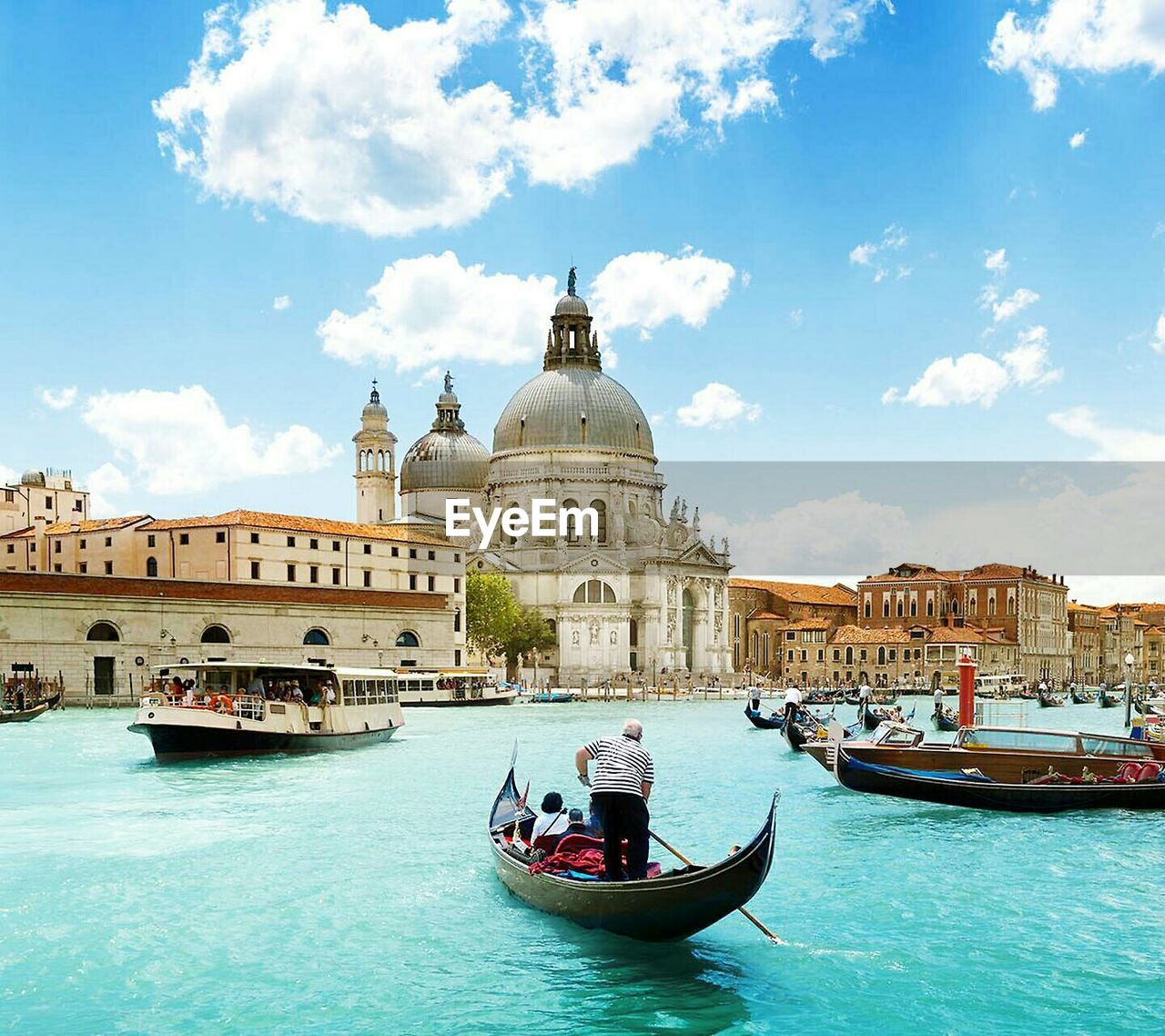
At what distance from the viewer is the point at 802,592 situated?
328ft

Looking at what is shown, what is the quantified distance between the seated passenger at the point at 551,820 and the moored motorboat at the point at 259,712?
14.0 m

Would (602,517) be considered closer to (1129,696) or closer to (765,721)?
(1129,696)

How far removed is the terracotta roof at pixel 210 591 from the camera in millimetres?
42344

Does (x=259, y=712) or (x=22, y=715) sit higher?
(x=259, y=712)

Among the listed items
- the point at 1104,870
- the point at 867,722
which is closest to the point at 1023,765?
the point at 1104,870

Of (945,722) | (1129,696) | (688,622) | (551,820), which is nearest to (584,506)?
(688,622)

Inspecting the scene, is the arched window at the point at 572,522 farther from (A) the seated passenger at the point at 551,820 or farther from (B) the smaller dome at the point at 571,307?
(A) the seated passenger at the point at 551,820

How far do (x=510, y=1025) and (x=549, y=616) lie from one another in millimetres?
65974

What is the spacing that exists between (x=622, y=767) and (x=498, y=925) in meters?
2.27

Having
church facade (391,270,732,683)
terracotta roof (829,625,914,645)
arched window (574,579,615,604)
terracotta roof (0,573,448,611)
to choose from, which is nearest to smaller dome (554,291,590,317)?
church facade (391,270,732,683)

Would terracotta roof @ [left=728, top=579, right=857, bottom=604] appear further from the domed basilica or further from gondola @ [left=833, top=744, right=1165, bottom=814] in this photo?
gondola @ [left=833, top=744, right=1165, bottom=814]

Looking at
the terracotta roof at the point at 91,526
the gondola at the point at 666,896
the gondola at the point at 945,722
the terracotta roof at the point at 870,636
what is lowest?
the gondola at the point at 945,722

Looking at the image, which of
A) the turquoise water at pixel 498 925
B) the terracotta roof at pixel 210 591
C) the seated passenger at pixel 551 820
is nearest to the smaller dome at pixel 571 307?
the terracotta roof at pixel 210 591

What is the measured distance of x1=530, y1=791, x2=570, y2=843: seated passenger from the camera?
13.0 metres
